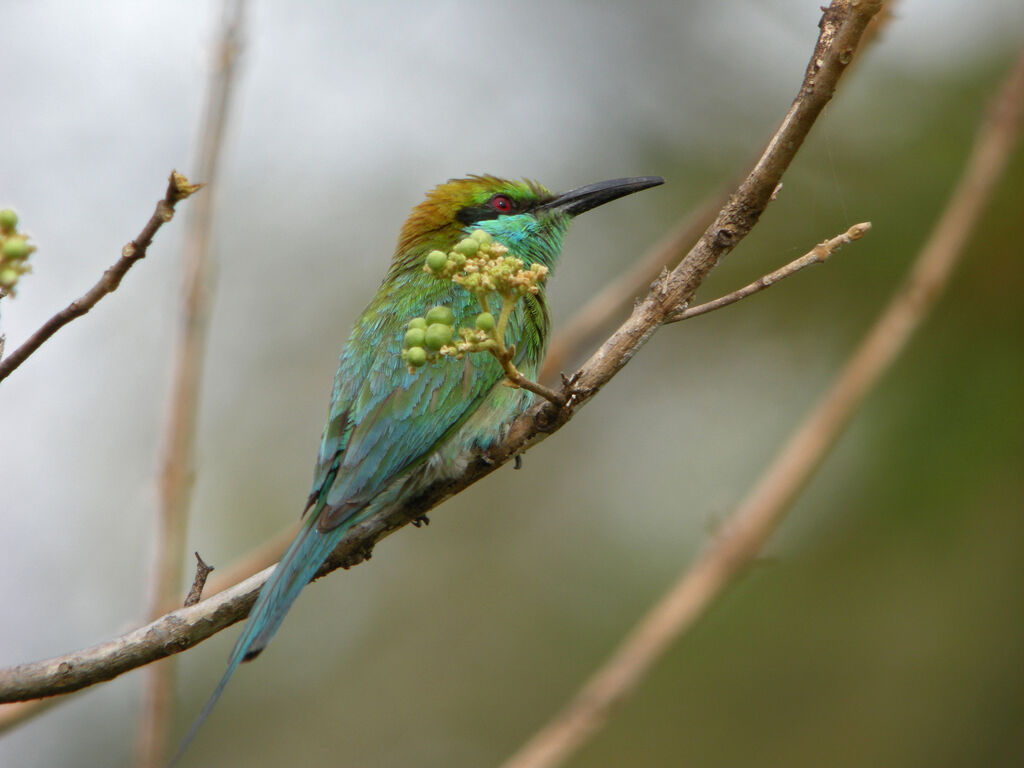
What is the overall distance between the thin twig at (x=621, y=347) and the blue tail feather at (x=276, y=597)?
43 millimetres

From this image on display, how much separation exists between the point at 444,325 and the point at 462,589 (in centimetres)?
445

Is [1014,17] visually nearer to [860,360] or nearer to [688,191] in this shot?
[688,191]

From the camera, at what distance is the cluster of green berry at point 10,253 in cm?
155

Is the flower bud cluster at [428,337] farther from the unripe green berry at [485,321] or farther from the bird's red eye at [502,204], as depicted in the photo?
the bird's red eye at [502,204]

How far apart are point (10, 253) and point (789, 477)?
209cm

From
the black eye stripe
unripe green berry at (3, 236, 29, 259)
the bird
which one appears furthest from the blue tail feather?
the black eye stripe

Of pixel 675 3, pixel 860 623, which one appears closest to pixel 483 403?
pixel 860 623

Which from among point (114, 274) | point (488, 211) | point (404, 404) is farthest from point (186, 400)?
point (488, 211)

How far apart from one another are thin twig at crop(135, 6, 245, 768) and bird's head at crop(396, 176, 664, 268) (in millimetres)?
1054

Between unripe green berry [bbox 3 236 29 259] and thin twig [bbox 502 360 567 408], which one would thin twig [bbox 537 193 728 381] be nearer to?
thin twig [bbox 502 360 567 408]

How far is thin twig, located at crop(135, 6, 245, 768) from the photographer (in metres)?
2.52

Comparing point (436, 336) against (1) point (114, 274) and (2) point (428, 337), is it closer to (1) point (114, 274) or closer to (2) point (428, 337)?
(2) point (428, 337)

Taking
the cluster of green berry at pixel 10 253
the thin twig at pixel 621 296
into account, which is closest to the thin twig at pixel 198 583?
the cluster of green berry at pixel 10 253

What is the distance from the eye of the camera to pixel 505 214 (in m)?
3.86
